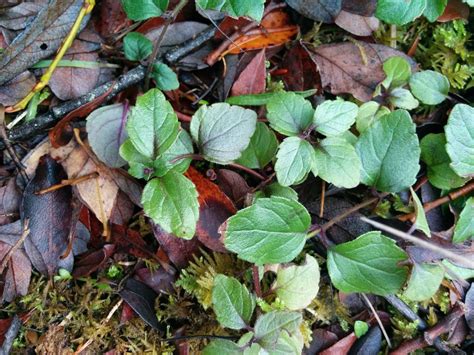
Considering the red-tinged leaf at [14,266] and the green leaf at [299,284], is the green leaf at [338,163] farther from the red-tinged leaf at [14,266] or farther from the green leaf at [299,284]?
the red-tinged leaf at [14,266]

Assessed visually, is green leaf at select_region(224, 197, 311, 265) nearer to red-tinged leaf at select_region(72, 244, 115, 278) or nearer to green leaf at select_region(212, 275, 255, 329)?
green leaf at select_region(212, 275, 255, 329)

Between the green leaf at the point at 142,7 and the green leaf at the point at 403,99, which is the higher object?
the green leaf at the point at 142,7

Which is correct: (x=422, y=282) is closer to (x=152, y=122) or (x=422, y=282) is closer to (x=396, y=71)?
(x=396, y=71)

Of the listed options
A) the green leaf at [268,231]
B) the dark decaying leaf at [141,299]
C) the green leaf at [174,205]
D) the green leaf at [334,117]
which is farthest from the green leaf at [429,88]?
the dark decaying leaf at [141,299]

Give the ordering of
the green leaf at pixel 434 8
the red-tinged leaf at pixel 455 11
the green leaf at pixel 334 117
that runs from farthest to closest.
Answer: the red-tinged leaf at pixel 455 11, the green leaf at pixel 434 8, the green leaf at pixel 334 117

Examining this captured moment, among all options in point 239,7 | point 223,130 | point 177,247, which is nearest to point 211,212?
point 177,247

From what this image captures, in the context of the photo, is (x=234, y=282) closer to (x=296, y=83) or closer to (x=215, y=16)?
(x=296, y=83)
